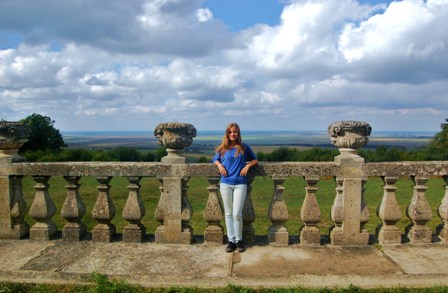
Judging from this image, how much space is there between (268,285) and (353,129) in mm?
2462

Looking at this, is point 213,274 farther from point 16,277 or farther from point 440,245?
point 440,245

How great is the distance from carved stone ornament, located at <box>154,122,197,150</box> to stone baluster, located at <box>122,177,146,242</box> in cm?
76

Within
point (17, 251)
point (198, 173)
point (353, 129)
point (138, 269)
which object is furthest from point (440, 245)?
point (17, 251)

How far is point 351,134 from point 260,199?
757 centimetres

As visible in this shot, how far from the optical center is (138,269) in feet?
14.2

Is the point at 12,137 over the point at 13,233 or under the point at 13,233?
over

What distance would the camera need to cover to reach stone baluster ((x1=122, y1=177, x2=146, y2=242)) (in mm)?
5203

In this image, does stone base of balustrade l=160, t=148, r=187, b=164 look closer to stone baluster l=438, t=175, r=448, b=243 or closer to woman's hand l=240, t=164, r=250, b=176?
woman's hand l=240, t=164, r=250, b=176

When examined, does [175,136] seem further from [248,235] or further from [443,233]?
[443,233]

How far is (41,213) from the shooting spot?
5.33m

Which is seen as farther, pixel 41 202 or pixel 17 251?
pixel 41 202

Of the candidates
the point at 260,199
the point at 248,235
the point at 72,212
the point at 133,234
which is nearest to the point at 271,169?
the point at 248,235

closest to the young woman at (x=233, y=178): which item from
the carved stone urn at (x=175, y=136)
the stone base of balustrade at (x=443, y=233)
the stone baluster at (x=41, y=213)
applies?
the carved stone urn at (x=175, y=136)

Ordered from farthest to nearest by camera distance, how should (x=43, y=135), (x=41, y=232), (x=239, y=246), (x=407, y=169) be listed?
(x=43, y=135), (x=41, y=232), (x=407, y=169), (x=239, y=246)
